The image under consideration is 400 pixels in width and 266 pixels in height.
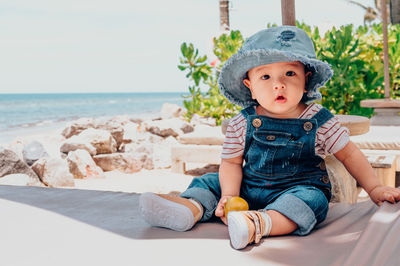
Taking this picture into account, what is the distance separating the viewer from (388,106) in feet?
12.3

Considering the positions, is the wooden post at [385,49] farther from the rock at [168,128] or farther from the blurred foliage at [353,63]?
the rock at [168,128]

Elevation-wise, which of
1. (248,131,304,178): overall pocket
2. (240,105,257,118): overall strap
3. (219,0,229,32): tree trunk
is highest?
(219,0,229,32): tree trunk

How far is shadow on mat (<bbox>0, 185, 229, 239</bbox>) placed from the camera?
4.23ft

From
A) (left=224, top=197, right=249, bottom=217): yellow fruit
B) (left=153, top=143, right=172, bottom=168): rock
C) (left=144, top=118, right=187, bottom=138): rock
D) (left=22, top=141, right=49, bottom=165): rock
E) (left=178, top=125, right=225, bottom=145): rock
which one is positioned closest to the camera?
(left=224, top=197, right=249, bottom=217): yellow fruit

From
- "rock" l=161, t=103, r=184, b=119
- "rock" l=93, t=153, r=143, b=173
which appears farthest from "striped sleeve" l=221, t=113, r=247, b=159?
"rock" l=161, t=103, r=184, b=119

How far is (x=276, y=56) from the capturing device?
1.45m

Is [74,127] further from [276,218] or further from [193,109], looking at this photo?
A: [276,218]

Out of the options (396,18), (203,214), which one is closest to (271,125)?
(203,214)

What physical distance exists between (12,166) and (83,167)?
2.73 ft

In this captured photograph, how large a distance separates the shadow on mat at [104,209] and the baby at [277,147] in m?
0.05

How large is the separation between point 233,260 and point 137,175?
357 cm

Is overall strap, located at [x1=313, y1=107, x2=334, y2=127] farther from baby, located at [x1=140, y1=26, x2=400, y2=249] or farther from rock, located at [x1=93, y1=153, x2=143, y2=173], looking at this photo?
rock, located at [x1=93, y1=153, x2=143, y2=173]

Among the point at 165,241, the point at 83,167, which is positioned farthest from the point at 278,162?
the point at 83,167

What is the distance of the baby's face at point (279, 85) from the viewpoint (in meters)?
1.46
